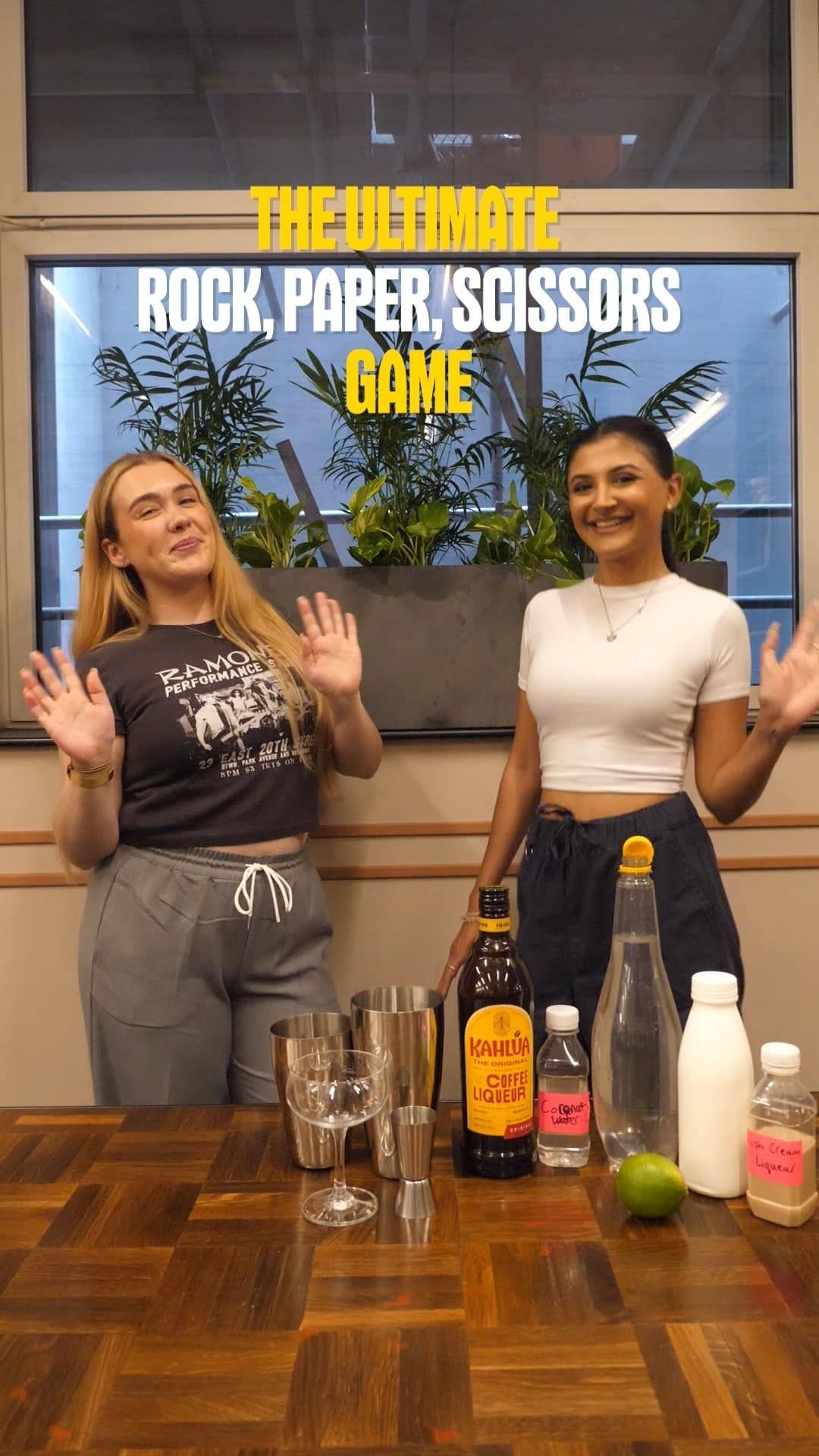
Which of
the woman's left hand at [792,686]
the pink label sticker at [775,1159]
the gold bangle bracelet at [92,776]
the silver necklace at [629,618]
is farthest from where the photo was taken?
the silver necklace at [629,618]

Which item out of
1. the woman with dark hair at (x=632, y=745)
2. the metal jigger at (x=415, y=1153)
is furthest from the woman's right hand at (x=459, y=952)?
the metal jigger at (x=415, y=1153)

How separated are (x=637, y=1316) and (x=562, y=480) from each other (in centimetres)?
185

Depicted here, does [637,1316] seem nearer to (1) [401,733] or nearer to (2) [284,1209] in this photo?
(2) [284,1209]

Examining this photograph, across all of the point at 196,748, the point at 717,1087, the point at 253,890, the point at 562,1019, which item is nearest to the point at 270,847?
the point at 253,890

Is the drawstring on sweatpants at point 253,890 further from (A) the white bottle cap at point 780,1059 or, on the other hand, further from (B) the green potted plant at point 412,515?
(A) the white bottle cap at point 780,1059

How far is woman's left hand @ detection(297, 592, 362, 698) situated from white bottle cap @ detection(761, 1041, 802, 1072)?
3.28 ft

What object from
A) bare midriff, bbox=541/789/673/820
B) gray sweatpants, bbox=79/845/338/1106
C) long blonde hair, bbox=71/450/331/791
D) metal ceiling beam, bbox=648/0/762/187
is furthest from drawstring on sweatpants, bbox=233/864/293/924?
metal ceiling beam, bbox=648/0/762/187

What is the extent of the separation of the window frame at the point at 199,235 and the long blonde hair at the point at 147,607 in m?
0.59

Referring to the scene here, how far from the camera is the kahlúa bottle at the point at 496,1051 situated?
3.53ft

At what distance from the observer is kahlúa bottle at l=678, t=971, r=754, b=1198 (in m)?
1.03

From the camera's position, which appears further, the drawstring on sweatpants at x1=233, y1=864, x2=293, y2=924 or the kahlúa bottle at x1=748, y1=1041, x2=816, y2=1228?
the drawstring on sweatpants at x1=233, y1=864, x2=293, y2=924

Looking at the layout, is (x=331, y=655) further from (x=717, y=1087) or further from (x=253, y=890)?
(x=717, y=1087)

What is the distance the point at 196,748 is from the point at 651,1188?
108cm

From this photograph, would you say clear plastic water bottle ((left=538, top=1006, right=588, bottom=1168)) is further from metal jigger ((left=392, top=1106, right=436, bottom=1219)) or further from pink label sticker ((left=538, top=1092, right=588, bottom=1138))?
metal jigger ((left=392, top=1106, right=436, bottom=1219))
